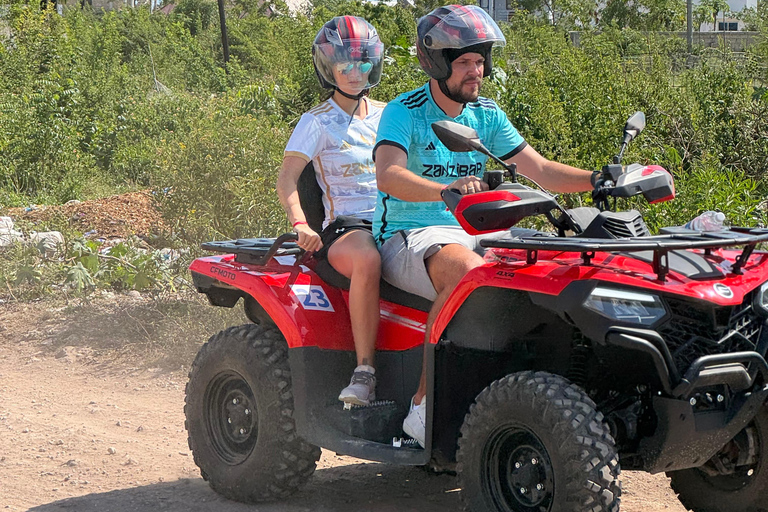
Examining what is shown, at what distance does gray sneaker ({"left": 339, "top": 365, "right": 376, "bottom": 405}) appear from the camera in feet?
12.9

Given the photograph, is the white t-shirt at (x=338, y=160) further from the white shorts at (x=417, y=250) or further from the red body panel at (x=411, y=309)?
the white shorts at (x=417, y=250)

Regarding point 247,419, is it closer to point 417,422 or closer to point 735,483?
point 417,422

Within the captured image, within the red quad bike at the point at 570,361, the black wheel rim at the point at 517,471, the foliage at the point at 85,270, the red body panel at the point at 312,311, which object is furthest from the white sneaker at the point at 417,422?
the foliage at the point at 85,270

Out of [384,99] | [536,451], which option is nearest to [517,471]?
[536,451]

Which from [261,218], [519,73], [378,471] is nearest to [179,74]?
[519,73]

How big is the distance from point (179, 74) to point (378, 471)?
22.5 metres

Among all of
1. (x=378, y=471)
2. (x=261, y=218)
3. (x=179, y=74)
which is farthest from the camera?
(x=179, y=74)

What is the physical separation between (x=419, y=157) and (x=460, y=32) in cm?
51

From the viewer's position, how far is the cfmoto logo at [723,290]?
9.88 feet

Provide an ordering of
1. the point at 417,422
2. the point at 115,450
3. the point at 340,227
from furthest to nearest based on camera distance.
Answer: the point at 115,450, the point at 340,227, the point at 417,422

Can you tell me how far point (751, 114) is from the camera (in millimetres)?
8594

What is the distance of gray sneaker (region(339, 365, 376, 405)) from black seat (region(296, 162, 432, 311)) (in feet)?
0.99

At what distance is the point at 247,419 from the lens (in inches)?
177

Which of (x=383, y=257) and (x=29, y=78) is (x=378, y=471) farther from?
(x=29, y=78)
